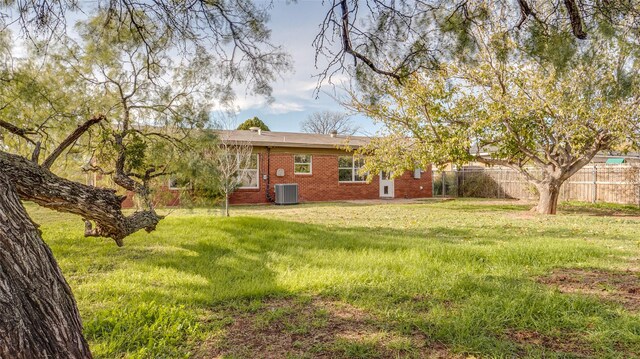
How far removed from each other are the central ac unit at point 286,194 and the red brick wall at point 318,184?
770 mm

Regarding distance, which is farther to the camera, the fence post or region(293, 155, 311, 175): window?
region(293, 155, 311, 175): window

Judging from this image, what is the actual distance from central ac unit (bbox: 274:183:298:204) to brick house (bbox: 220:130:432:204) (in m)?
0.76

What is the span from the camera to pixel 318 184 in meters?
18.2

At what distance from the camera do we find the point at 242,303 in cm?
360

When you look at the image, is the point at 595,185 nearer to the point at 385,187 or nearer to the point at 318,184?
the point at 385,187

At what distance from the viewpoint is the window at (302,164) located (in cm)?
1769

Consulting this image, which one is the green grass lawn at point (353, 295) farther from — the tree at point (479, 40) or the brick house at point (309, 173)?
the brick house at point (309, 173)

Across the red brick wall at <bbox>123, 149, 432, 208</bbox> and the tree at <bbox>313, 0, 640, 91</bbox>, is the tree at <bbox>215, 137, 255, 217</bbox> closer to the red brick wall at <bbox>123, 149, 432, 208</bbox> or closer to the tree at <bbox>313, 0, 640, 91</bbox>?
the red brick wall at <bbox>123, 149, 432, 208</bbox>

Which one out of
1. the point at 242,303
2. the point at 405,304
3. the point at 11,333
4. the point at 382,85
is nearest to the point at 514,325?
the point at 405,304

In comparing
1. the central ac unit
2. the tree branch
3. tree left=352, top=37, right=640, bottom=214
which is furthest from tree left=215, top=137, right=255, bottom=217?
the tree branch

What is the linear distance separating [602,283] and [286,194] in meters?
12.9

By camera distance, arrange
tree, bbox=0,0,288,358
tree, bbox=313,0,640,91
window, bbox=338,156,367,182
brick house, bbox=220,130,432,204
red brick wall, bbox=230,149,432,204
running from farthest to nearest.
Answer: window, bbox=338,156,367,182
red brick wall, bbox=230,149,432,204
brick house, bbox=220,130,432,204
tree, bbox=313,0,640,91
tree, bbox=0,0,288,358

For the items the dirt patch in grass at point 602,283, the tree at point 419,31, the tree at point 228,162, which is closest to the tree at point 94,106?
the tree at point 419,31

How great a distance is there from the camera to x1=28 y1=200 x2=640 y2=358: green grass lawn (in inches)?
106
